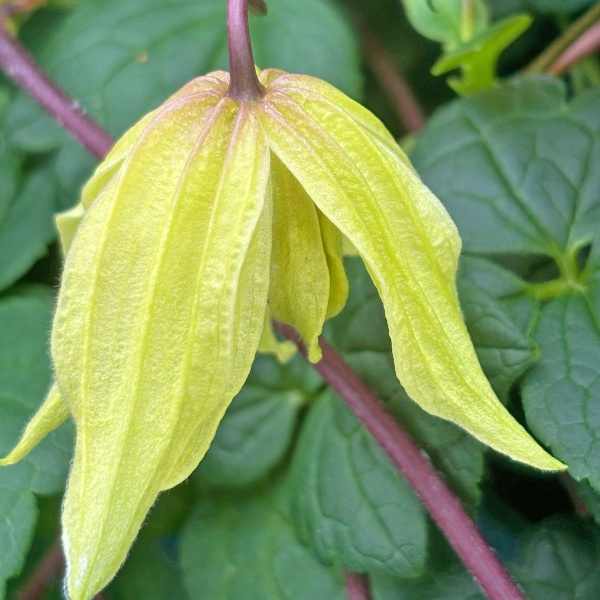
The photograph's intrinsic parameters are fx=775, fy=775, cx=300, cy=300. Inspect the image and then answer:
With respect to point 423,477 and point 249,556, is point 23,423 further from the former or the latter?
point 423,477

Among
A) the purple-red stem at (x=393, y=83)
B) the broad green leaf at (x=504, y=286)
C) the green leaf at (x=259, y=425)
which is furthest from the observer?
the purple-red stem at (x=393, y=83)

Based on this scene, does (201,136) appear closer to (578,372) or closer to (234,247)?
(234,247)

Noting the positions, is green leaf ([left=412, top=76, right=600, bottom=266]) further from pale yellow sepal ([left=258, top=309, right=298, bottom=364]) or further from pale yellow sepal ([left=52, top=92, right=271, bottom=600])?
pale yellow sepal ([left=52, top=92, right=271, bottom=600])

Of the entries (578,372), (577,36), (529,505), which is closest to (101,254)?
(578,372)

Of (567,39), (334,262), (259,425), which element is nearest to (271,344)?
(334,262)

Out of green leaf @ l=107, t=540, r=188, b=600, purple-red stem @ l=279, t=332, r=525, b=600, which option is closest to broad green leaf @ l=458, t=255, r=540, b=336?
purple-red stem @ l=279, t=332, r=525, b=600

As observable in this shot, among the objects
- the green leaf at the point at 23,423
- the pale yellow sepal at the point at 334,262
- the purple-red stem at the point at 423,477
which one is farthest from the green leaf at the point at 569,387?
the green leaf at the point at 23,423

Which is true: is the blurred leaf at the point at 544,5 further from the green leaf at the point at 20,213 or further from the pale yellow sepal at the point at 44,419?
the pale yellow sepal at the point at 44,419
